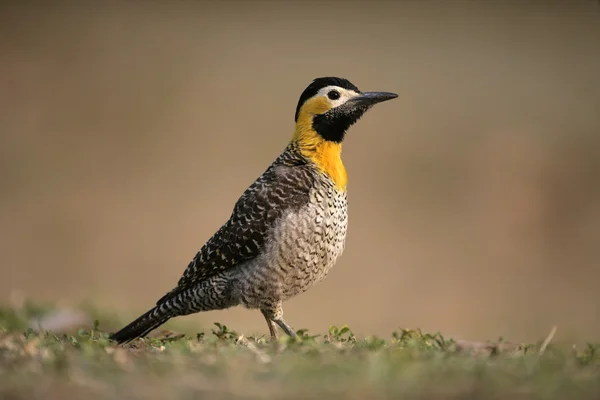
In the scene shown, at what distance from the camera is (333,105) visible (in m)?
7.36

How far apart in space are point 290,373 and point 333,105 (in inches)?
147

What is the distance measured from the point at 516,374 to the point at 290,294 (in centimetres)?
303

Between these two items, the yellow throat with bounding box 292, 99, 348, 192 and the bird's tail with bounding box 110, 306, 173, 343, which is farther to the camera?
the yellow throat with bounding box 292, 99, 348, 192

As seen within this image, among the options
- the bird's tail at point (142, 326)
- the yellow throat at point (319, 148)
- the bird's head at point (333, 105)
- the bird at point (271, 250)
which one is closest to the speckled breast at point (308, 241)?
the bird at point (271, 250)

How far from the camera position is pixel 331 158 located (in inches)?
286

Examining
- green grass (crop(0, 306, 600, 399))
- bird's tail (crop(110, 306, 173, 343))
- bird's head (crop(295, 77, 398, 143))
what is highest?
bird's head (crop(295, 77, 398, 143))

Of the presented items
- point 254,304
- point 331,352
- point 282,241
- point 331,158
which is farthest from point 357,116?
point 331,352

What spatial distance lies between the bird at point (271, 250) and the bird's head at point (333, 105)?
11.6 inches

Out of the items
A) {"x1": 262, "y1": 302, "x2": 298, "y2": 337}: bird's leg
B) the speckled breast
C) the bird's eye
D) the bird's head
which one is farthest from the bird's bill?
{"x1": 262, "y1": 302, "x2": 298, "y2": 337}: bird's leg

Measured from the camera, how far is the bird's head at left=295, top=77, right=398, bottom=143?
24.1 ft

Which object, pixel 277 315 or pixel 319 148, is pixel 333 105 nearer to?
pixel 319 148

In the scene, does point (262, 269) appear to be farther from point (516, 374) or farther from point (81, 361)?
point (516, 374)

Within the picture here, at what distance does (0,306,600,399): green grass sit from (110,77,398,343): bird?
152cm

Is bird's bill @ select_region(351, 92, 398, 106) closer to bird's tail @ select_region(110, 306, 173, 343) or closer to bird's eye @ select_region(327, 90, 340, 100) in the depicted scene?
bird's eye @ select_region(327, 90, 340, 100)
